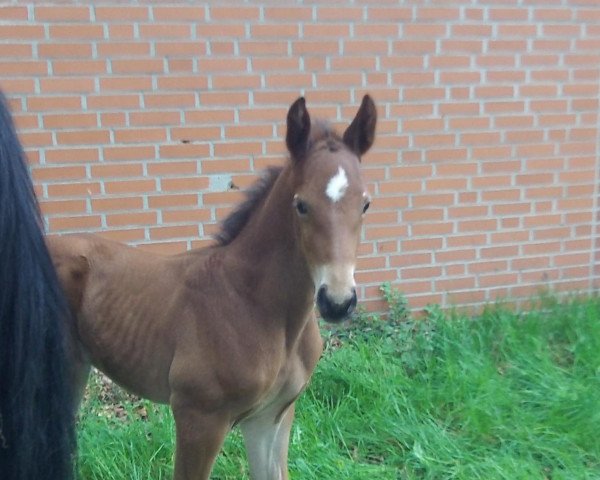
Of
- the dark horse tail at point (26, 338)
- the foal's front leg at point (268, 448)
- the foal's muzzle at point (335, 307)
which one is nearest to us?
the dark horse tail at point (26, 338)

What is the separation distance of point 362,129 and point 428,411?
1600 millimetres

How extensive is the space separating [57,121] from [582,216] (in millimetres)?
3171

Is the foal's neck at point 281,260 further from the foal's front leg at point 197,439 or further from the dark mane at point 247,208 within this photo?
the foal's front leg at point 197,439

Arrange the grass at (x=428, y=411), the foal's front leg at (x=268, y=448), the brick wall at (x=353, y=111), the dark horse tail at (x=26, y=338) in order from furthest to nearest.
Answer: the brick wall at (x=353, y=111) < the grass at (x=428, y=411) < the foal's front leg at (x=268, y=448) < the dark horse tail at (x=26, y=338)

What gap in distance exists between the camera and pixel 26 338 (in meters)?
1.08

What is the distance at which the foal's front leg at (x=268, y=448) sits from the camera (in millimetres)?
2113

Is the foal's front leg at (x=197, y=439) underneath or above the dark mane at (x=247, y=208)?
underneath

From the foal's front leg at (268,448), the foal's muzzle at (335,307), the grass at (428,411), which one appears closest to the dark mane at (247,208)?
the foal's muzzle at (335,307)

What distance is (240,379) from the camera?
177 cm

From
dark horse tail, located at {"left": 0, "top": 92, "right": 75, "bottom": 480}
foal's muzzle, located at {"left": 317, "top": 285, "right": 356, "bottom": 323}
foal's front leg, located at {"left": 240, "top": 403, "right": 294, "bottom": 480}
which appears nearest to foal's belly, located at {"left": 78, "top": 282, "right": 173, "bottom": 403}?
foal's front leg, located at {"left": 240, "top": 403, "right": 294, "bottom": 480}

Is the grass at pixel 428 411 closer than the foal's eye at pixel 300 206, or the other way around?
the foal's eye at pixel 300 206

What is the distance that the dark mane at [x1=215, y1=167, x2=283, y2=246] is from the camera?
1.97m

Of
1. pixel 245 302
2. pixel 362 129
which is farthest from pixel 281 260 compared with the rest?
pixel 362 129

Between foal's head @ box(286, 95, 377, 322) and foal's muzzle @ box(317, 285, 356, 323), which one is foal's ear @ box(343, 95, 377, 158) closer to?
foal's head @ box(286, 95, 377, 322)
